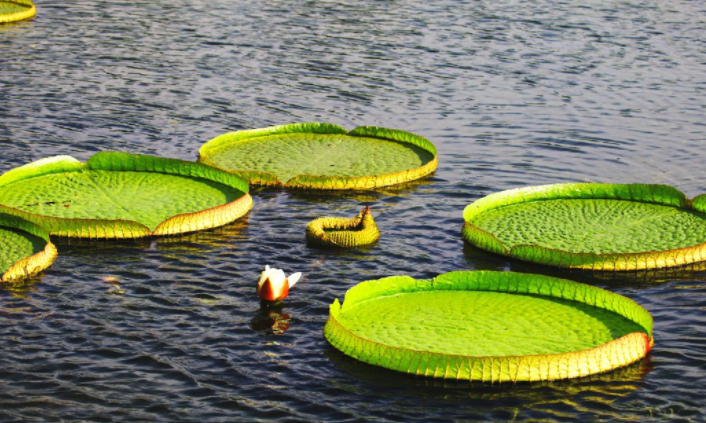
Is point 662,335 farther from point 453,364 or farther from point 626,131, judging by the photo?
point 626,131

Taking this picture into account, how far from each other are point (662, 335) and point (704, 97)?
10940 millimetres

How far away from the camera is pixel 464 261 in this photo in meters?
11.9

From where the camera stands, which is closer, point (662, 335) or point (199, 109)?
point (662, 335)

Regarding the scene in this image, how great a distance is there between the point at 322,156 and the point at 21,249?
5.38 m

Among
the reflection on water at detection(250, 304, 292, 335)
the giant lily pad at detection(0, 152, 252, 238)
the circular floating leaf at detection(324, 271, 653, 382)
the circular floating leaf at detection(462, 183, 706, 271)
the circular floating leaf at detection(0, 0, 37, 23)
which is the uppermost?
the circular floating leaf at detection(0, 0, 37, 23)

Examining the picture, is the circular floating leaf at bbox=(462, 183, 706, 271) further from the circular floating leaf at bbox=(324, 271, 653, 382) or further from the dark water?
the circular floating leaf at bbox=(324, 271, 653, 382)

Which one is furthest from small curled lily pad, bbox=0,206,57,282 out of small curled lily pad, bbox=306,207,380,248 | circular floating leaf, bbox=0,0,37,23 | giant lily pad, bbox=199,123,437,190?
circular floating leaf, bbox=0,0,37,23

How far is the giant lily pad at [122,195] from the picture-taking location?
39.6 ft

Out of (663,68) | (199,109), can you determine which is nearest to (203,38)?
(199,109)

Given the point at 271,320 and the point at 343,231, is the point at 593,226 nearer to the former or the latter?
the point at 343,231

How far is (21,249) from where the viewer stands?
37.2ft

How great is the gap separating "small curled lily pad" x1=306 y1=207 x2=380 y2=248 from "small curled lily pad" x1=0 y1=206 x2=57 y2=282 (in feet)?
10.0

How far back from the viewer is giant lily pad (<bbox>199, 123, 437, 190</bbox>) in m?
14.3

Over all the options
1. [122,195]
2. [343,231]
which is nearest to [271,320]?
[343,231]
